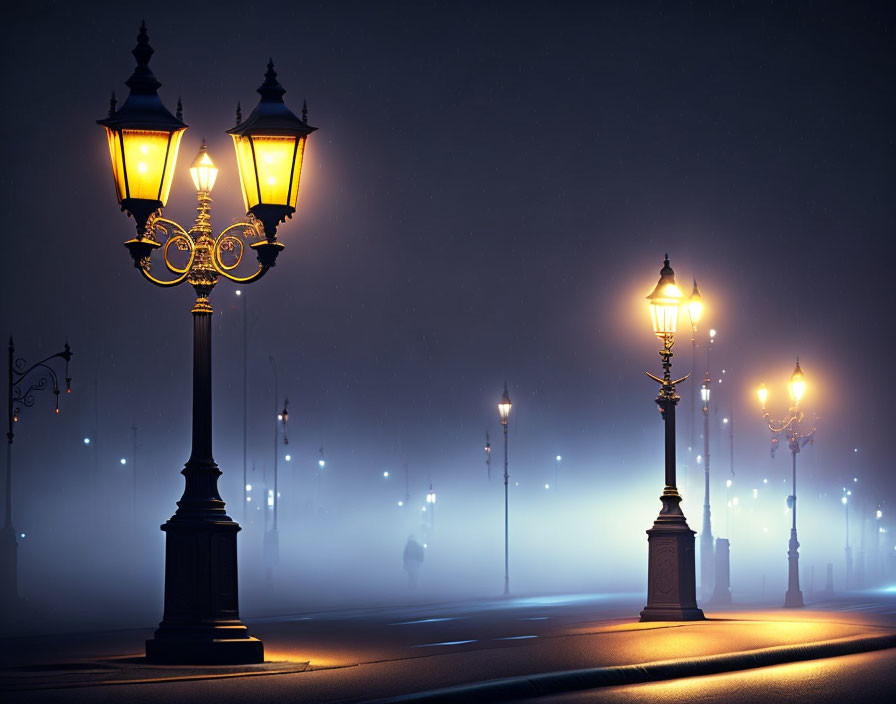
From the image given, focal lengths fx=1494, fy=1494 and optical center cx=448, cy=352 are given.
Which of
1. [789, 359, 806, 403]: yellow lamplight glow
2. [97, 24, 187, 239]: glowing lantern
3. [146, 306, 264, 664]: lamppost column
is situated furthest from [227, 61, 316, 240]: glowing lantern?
[789, 359, 806, 403]: yellow lamplight glow

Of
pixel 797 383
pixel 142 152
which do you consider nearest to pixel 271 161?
pixel 142 152

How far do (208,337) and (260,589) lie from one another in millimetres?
39863

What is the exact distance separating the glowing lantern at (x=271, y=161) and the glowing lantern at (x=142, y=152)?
0.76 metres

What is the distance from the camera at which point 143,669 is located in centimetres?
1476

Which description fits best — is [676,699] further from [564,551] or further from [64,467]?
[64,467]

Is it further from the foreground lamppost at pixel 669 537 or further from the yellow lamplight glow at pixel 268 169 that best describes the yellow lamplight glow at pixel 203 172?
the foreground lamppost at pixel 669 537

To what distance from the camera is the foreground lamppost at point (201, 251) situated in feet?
51.7

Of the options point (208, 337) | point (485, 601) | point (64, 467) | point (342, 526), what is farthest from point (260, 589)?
point (64, 467)

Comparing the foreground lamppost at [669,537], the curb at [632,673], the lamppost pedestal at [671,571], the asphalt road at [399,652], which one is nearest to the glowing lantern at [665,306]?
the foreground lamppost at [669,537]

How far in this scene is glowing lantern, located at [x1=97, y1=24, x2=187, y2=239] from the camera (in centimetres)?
1611

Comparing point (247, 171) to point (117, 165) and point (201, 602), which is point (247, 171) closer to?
point (117, 165)

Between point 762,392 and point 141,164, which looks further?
point 762,392

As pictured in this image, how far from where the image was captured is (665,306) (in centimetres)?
2612

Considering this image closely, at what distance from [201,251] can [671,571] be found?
11.7 metres
